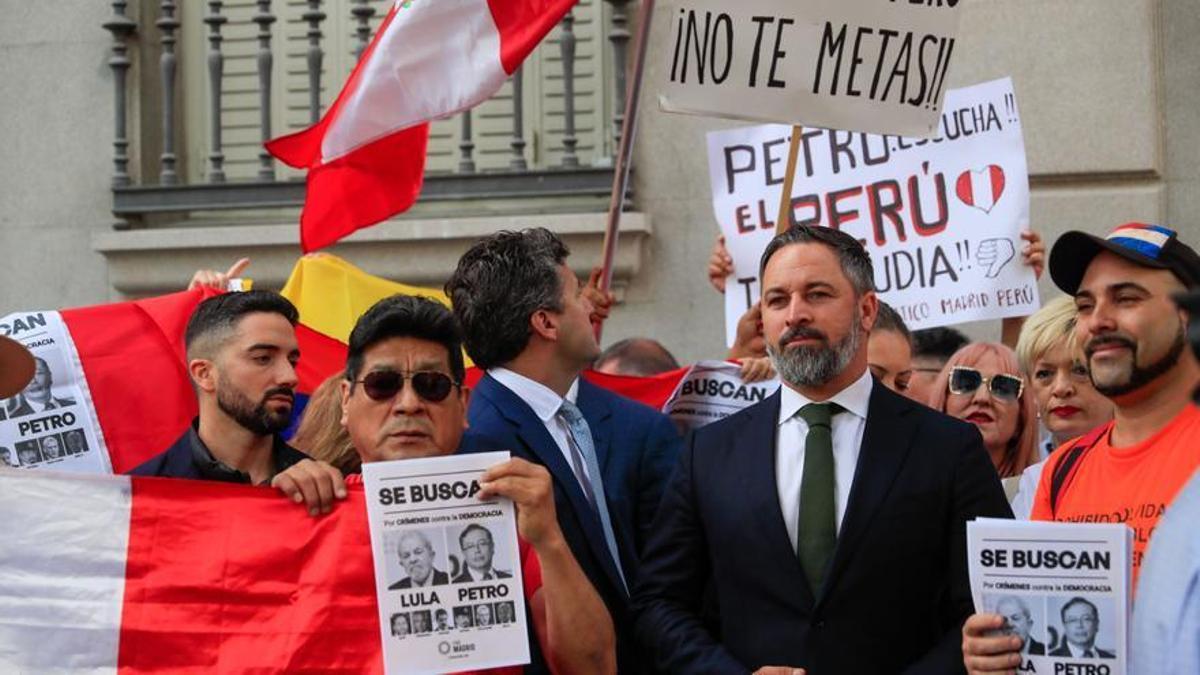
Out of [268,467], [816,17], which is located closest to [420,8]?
[816,17]

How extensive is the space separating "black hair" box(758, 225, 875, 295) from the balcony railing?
16.8ft

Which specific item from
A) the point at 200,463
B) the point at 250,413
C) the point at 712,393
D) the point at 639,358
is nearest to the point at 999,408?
the point at 712,393

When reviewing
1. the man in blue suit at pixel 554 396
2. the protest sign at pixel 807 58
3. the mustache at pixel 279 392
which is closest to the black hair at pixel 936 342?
the protest sign at pixel 807 58

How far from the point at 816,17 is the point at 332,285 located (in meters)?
2.33

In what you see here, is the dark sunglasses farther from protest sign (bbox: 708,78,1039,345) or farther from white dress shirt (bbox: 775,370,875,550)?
protest sign (bbox: 708,78,1039,345)

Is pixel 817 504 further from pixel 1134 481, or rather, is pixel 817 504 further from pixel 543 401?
pixel 543 401

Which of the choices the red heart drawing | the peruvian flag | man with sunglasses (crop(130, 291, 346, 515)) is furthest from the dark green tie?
the red heart drawing

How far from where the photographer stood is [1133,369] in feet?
15.5

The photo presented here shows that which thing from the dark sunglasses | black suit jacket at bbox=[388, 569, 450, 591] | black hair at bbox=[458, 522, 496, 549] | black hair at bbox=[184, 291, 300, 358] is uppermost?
black hair at bbox=[184, 291, 300, 358]

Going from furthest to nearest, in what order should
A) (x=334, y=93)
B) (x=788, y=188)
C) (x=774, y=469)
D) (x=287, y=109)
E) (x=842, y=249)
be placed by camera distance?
(x=287, y=109)
(x=334, y=93)
(x=788, y=188)
(x=842, y=249)
(x=774, y=469)

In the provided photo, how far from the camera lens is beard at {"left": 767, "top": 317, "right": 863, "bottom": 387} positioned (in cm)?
483

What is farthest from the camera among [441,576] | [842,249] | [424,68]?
[424,68]

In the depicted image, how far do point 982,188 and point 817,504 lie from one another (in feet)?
11.5

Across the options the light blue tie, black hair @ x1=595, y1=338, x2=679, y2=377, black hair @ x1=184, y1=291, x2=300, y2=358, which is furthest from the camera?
black hair @ x1=595, y1=338, x2=679, y2=377
